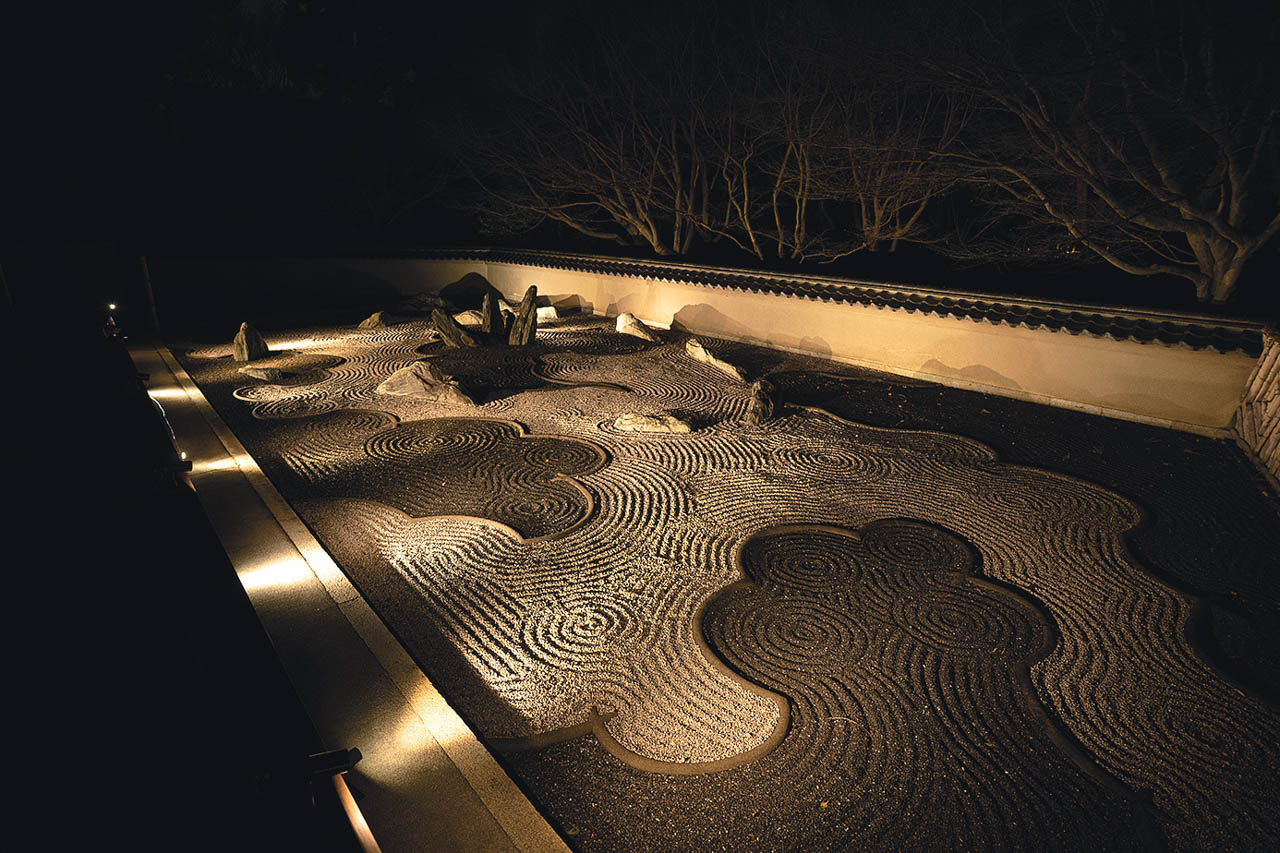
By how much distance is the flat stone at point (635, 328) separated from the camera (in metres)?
11.5

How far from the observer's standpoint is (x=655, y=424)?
6.79m

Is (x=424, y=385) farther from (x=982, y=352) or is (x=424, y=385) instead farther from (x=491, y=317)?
(x=982, y=352)

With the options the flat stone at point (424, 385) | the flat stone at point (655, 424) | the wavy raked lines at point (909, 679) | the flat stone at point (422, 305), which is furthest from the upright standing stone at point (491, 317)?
the wavy raked lines at point (909, 679)

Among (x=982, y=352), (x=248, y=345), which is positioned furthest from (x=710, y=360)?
(x=248, y=345)

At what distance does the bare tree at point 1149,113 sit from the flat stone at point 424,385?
6.83 meters

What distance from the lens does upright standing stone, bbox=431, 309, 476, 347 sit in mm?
10594

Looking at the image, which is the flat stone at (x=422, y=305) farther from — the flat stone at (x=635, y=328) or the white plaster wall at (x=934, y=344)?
the flat stone at (x=635, y=328)

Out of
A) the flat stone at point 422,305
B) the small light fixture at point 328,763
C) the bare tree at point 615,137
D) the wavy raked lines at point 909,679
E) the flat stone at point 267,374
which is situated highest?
the bare tree at point 615,137

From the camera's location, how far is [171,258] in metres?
13.5

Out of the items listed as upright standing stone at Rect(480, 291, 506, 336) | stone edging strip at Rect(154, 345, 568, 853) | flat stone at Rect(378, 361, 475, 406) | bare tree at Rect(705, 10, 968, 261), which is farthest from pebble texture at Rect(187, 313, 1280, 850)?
bare tree at Rect(705, 10, 968, 261)

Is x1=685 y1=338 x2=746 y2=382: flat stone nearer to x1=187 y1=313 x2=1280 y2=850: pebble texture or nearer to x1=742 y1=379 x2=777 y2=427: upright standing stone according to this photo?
x1=742 y1=379 x2=777 y2=427: upright standing stone

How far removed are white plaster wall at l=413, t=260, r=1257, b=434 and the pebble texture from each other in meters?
0.53

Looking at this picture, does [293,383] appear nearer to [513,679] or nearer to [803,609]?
[513,679]

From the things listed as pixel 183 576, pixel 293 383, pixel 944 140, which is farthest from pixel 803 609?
pixel 944 140
